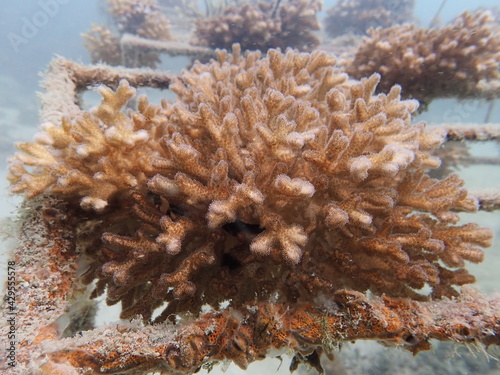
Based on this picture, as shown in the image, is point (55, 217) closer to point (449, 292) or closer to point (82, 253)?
point (82, 253)

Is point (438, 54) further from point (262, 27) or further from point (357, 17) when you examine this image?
point (357, 17)

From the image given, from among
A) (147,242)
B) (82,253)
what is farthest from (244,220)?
(82,253)

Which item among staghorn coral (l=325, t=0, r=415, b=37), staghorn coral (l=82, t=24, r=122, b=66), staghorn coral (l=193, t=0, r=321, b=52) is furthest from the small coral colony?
staghorn coral (l=325, t=0, r=415, b=37)

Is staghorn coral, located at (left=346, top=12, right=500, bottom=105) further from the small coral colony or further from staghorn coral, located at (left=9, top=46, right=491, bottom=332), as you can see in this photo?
staghorn coral, located at (left=9, top=46, right=491, bottom=332)

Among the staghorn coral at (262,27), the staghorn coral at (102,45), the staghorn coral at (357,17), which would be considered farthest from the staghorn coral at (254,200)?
the staghorn coral at (357,17)

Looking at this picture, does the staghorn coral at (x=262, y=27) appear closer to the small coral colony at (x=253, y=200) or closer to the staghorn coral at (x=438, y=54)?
the staghorn coral at (x=438, y=54)
